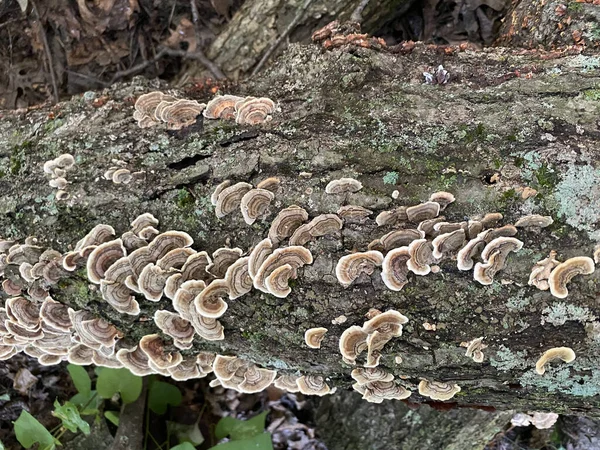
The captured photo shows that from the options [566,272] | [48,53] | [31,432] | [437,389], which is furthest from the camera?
[48,53]

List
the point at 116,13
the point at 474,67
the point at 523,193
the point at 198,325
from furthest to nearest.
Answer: the point at 116,13 → the point at 474,67 → the point at 198,325 → the point at 523,193

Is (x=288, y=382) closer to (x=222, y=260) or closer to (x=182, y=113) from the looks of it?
(x=222, y=260)

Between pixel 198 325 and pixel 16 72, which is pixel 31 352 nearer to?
pixel 198 325

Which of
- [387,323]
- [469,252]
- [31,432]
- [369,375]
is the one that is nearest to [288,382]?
[369,375]

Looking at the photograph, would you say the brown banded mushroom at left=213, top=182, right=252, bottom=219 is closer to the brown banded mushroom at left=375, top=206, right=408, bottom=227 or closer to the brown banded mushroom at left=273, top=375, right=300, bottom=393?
the brown banded mushroom at left=375, top=206, right=408, bottom=227

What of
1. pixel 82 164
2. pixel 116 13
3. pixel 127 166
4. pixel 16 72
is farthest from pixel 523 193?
pixel 16 72

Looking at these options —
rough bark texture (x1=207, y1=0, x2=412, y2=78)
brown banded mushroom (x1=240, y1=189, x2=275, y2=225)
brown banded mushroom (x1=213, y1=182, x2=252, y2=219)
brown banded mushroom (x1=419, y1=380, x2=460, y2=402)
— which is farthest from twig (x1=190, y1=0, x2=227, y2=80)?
brown banded mushroom (x1=419, y1=380, x2=460, y2=402)

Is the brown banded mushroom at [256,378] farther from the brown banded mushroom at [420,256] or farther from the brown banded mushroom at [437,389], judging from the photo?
the brown banded mushroom at [420,256]
